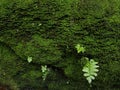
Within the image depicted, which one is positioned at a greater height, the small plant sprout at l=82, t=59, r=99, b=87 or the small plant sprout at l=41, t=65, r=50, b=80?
the small plant sprout at l=82, t=59, r=99, b=87

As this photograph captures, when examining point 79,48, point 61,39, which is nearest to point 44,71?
point 61,39

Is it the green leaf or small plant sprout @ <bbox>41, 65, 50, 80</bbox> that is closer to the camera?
the green leaf

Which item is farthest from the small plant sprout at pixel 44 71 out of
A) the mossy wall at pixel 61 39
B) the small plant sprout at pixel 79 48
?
the small plant sprout at pixel 79 48

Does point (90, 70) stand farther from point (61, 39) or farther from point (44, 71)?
point (44, 71)

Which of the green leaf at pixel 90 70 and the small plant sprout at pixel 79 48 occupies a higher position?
the small plant sprout at pixel 79 48

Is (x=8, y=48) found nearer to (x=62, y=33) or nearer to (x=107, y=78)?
(x=62, y=33)

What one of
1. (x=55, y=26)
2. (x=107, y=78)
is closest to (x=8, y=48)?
(x=55, y=26)

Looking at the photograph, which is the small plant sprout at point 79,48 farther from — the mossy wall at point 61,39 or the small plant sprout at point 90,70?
the small plant sprout at point 90,70

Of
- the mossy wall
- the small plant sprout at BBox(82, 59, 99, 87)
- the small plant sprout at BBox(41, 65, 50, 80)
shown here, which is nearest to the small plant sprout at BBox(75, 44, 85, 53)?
the mossy wall

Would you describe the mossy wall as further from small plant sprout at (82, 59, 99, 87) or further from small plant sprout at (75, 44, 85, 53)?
small plant sprout at (82, 59, 99, 87)
